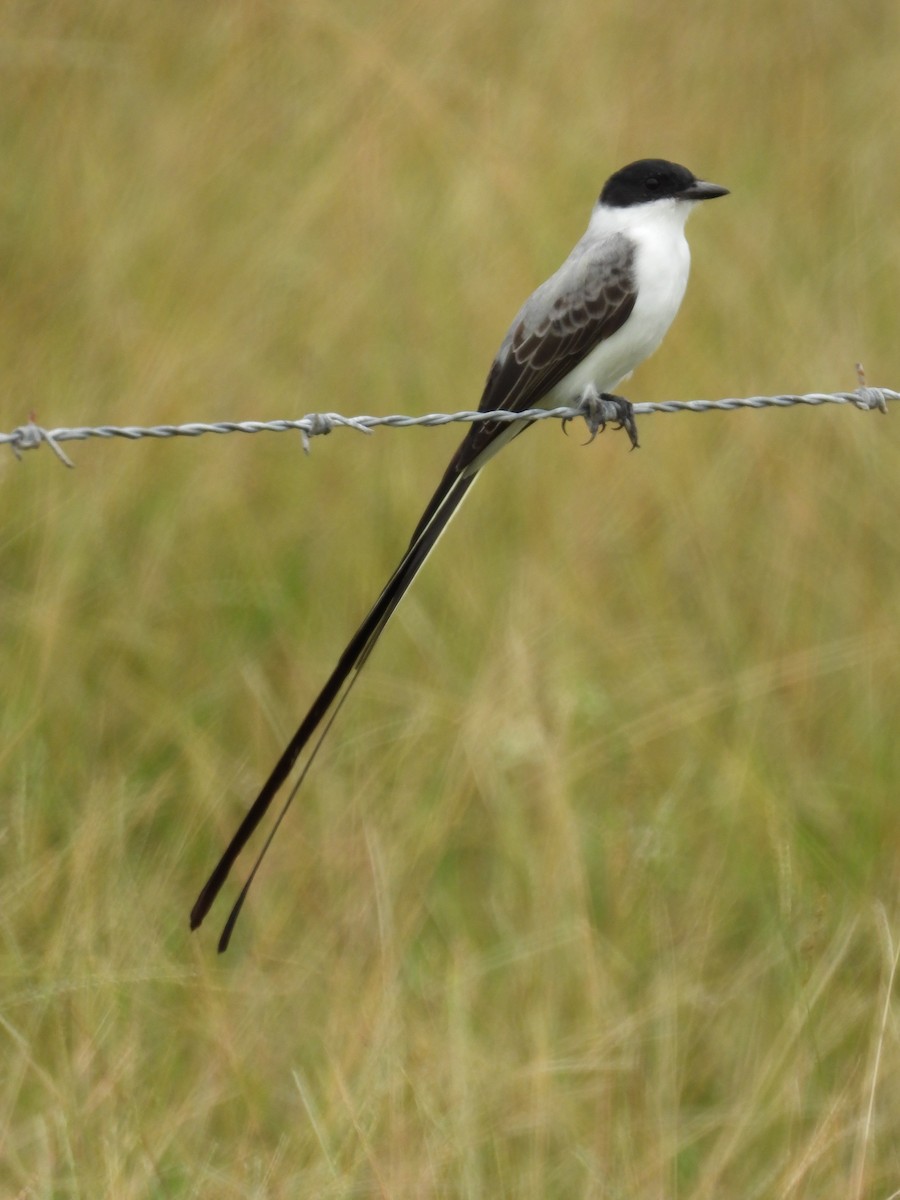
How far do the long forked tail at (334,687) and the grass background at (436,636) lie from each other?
0.33m

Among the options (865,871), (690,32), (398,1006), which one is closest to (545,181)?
(690,32)

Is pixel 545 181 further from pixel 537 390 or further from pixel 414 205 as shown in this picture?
pixel 537 390

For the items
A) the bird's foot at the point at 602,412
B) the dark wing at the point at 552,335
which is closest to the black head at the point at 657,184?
the dark wing at the point at 552,335

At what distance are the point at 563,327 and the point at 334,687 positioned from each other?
1.35 meters

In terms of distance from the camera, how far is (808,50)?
7.88 metres

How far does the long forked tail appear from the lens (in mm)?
3195

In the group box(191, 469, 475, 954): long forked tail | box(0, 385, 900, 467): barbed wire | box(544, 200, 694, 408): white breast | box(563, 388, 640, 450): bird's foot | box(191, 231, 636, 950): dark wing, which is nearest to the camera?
box(0, 385, 900, 467): barbed wire

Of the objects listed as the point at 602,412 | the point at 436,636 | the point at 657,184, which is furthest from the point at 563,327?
the point at 436,636

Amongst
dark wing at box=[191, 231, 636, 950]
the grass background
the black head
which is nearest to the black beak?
the black head

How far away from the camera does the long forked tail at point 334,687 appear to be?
10.5ft

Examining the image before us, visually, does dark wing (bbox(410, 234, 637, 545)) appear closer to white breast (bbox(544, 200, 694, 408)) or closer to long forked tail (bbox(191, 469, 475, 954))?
white breast (bbox(544, 200, 694, 408))

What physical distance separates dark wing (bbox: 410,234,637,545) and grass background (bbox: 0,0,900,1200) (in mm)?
669

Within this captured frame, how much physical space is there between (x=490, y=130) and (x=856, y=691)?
3287 millimetres

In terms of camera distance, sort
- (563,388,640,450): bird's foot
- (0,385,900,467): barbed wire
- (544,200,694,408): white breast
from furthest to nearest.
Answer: (544,200,694,408): white breast, (563,388,640,450): bird's foot, (0,385,900,467): barbed wire
